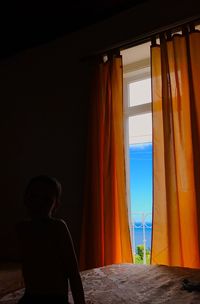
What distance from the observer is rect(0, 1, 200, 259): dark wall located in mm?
2855

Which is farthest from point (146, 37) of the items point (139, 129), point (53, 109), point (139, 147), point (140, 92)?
point (53, 109)

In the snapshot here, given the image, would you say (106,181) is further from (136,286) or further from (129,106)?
(136,286)

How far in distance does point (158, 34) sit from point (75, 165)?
1239 mm

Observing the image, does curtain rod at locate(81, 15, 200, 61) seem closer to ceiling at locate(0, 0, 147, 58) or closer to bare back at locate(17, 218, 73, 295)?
ceiling at locate(0, 0, 147, 58)

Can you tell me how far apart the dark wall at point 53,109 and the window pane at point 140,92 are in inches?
15.8

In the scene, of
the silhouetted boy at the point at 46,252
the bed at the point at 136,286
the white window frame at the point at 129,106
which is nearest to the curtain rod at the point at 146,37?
the white window frame at the point at 129,106

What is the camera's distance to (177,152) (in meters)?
2.31

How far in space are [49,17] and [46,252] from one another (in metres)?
2.35

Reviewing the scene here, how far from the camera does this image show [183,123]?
2.31 metres

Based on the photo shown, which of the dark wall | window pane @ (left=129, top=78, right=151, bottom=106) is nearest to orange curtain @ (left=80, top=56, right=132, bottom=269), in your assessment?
the dark wall

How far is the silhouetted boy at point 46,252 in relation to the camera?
1046mm

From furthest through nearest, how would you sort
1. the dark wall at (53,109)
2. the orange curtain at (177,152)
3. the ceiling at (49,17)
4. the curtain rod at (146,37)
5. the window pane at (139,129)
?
the window pane at (139,129) → the dark wall at (53,109) → the ceiling at (49,17) → the curtain rod at (146,37) → the orange curtain at (177,152)

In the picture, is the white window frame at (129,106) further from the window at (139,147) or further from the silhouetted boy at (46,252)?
the silhouetted boy at (46,252)

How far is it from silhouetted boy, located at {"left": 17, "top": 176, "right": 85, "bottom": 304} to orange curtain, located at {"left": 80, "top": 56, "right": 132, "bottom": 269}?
1507mm
